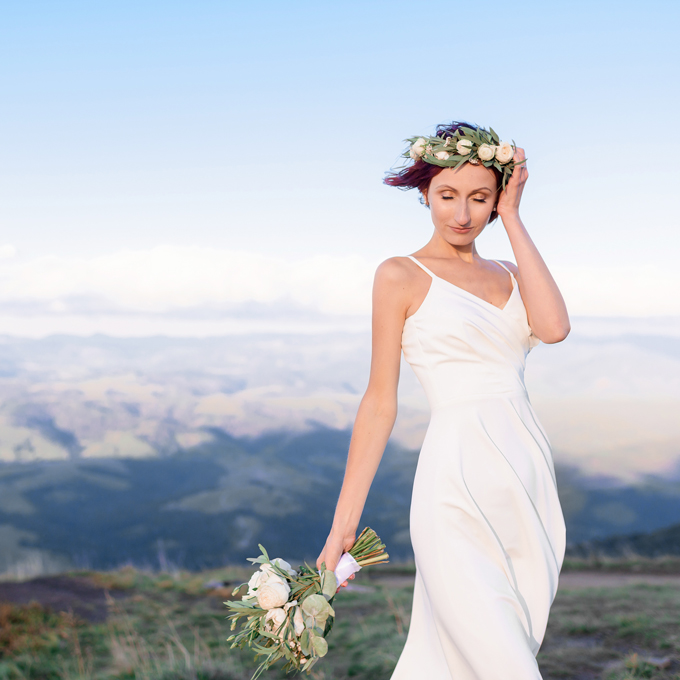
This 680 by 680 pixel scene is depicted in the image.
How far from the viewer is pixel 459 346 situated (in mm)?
2701

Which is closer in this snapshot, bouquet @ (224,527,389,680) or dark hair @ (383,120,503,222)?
bouquet @ (224,527,389,680)

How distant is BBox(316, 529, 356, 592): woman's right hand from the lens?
2.55m

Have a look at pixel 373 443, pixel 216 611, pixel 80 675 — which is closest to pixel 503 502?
pixel 373 443

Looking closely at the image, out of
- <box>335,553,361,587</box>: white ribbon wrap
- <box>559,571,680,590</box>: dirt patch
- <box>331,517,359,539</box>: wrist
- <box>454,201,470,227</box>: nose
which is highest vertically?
<box>454,201,470,227</box>: nose

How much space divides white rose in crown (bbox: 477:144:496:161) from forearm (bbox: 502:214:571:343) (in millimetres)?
249

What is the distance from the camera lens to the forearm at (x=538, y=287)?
275 cm

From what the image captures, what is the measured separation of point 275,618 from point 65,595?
251 inches

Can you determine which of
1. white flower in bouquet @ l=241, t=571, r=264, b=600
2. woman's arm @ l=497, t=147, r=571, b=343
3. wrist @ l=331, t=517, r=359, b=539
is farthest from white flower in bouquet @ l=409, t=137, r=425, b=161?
white flower in bouquet @ l=241, t=571, r=264, b=600

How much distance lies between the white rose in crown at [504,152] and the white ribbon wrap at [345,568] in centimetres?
163

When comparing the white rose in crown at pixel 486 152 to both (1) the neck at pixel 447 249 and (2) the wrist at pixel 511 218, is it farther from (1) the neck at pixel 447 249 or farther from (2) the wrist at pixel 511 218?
(1) the neck at pixel 447 249

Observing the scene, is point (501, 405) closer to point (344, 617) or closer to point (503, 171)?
point (503, 171)

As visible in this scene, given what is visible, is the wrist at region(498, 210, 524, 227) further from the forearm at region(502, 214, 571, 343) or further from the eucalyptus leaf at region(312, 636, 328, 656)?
the eucalyptus leaf at region(312, 636, 328, 656)

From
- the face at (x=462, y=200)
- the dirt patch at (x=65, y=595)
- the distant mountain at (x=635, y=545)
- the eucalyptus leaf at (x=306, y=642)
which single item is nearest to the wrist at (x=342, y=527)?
the eucalyptus leaf at (x=306, y=642)

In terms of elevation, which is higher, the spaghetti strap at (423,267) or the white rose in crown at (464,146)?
the white rose in crown at (464,146)
